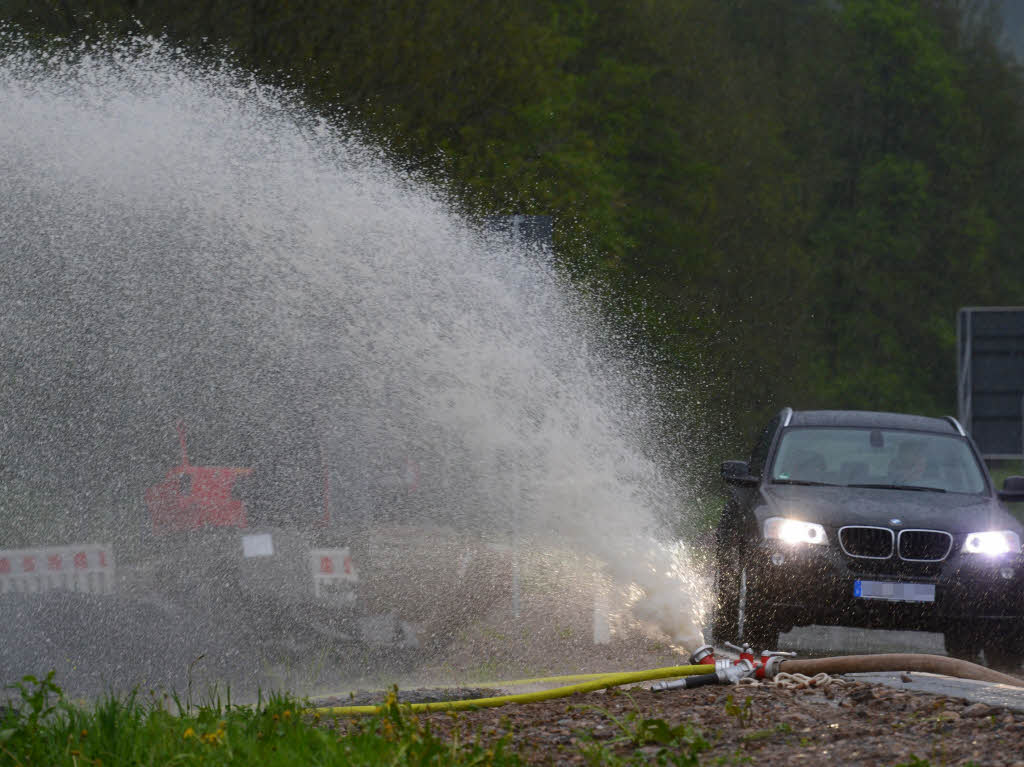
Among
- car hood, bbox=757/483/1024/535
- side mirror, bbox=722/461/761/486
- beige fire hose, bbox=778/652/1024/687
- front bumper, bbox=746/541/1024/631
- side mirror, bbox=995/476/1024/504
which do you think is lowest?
beige fire hose, bbox=778/652/1024/687

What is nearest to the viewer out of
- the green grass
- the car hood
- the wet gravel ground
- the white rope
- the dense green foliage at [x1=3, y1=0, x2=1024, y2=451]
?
the green grass

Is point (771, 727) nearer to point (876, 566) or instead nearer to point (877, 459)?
point (876, 566)

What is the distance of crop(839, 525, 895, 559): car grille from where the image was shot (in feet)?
35.9

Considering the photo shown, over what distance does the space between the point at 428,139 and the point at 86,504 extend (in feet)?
27.4

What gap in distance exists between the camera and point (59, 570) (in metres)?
11.5

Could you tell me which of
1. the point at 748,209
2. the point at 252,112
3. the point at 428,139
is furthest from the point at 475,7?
the point at 748,209

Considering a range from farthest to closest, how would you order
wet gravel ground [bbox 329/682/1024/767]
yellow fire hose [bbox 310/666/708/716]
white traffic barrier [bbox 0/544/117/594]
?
white traffic barrier [bbox 0/544/117/594] → yellow fire hose [bbox 310/666/708/716] → wet gravel ground [bbox 329/682/1024/767]

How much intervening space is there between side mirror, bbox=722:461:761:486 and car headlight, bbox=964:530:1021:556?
1.54 m

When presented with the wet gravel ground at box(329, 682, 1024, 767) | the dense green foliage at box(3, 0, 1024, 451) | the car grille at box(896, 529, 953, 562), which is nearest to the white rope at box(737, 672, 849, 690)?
the wet gravel ground at box(329, 682, 1024, 767)

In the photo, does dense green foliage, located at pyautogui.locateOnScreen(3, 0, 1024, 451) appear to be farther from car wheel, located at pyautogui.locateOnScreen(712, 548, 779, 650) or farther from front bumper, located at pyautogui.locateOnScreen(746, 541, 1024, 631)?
front bumper, located at pyautogui.locateOnScreen(746, 541, 1024, 631)

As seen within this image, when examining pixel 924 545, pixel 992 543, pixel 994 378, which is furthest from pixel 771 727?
pixel 994 378

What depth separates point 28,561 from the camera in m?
11.4

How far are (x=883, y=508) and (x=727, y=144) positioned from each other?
129 ft

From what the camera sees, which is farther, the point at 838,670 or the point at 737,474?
the point at 737,474
